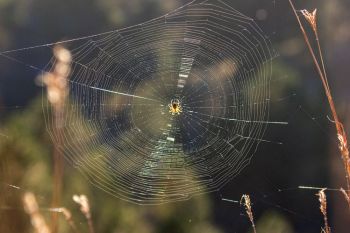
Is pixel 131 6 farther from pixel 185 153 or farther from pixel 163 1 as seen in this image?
pixel 185 153

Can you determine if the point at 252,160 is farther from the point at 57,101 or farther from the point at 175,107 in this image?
the point at 57,101

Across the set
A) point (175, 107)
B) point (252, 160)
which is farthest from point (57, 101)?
point (252, 160)

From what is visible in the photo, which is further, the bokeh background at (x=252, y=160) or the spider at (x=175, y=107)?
the bokeh background at (x=252, y=160)

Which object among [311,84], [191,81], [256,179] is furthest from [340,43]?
[191,81]

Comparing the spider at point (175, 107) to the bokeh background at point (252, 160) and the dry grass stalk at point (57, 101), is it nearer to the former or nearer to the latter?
the bokeh background at point (252, 160)

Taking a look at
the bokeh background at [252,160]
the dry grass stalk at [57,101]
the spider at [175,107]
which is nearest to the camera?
the dry grass stalk at [57,101]

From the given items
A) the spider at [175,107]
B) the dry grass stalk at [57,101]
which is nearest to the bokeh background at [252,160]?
the dry grass stalk at [57,101]

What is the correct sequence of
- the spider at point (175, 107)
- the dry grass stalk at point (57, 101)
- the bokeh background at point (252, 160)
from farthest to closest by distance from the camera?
the bokeh background at point (252, 160)
the spider at point (175, 107)
the dry grass stalk at point (57, 101)

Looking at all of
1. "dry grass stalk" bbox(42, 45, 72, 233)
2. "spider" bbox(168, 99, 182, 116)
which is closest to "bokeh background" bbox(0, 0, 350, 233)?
"dry grass stalk" bbox(42, 45, 72, 233)
